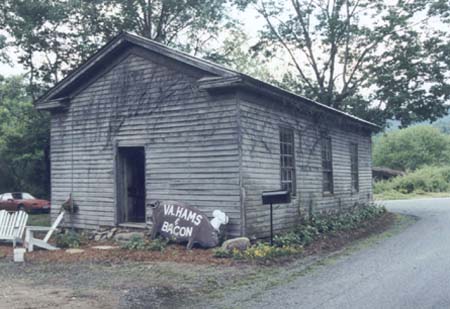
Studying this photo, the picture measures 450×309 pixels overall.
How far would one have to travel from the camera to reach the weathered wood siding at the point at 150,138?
1031 centimetres

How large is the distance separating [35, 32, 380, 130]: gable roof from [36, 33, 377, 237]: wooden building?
3cm

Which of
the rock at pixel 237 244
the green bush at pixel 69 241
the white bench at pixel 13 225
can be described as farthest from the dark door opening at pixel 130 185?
the rock at pixel 237 244

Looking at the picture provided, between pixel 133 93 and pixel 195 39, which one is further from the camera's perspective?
pixel 195 39

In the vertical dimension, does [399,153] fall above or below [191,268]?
above

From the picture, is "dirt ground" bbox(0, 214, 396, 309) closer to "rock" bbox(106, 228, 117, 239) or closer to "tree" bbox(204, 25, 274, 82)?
"rock" bbox(106, 228, 117, 239)

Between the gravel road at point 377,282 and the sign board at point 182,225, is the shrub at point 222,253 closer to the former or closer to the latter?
the sign board at point 182,225

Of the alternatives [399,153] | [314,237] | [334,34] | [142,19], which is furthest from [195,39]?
[399,153]

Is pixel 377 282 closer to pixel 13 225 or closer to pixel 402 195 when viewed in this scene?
pixel 13 225

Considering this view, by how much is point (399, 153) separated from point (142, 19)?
56.1 m

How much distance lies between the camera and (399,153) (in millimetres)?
70688

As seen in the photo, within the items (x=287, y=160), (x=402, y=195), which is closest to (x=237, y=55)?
(x=402, y=195)

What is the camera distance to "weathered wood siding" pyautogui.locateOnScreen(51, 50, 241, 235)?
10312 mm

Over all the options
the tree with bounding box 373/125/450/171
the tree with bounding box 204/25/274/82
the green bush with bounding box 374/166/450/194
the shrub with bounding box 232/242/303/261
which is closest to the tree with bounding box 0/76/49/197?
the tree with bounding box 204/25/274/82

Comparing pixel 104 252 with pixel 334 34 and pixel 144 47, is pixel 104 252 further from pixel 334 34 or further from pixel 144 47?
pixel 334 34
